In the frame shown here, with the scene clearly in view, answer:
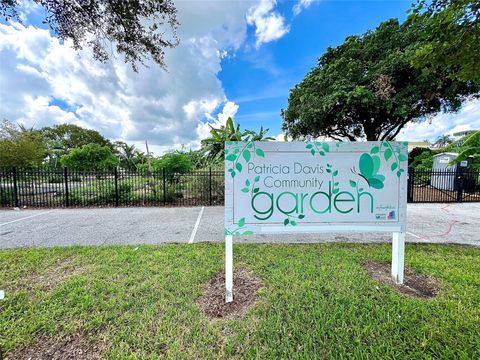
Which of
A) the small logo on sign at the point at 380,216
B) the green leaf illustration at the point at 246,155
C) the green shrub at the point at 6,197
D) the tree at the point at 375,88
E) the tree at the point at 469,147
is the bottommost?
the green shrub at the point at 6,197

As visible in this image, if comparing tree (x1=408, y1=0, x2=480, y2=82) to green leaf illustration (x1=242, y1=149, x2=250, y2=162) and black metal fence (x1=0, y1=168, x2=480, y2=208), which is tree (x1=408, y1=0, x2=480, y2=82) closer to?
green leaf illustration (x1=242, y1=149, x2=250, y2=162)

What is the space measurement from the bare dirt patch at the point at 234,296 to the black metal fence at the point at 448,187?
1008cm

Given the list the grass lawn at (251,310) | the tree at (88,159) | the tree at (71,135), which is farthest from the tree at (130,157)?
the grass lawn at (251,310)

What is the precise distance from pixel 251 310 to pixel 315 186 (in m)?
1.70

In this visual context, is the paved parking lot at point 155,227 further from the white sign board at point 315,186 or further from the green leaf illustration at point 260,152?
the green leaf illustration at point 260,152

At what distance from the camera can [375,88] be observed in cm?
1336

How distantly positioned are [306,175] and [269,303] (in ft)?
→ 5.40

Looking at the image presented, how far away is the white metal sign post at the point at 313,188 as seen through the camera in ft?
8.86

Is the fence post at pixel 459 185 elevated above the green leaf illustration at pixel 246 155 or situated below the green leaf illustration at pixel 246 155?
below

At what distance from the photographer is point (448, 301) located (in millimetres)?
2557

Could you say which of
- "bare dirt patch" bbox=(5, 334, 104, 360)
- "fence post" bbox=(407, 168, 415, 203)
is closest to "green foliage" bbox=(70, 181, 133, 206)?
"bare dirt patch" bbox=(5, 334, 104, 360)

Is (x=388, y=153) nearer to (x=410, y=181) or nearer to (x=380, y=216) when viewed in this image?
(x=380, y=216)

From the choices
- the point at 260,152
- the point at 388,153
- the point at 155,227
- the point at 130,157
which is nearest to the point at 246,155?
the point at 260,152

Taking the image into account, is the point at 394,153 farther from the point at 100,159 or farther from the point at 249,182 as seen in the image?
the point at 100,159
